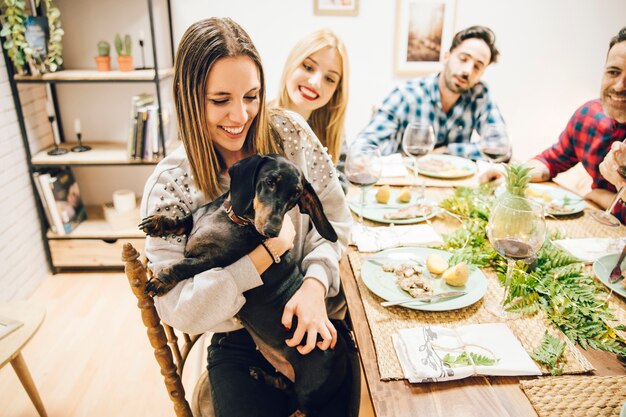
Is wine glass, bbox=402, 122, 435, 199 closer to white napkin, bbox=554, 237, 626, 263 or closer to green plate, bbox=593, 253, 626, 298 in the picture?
white napkin, bbox=554, 237, 626, 263

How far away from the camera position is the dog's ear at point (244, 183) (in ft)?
3.18

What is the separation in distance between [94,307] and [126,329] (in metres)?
0.33

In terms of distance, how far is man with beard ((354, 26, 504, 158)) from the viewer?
108 inches

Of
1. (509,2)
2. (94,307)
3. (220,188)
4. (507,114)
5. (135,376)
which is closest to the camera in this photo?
(220,188)

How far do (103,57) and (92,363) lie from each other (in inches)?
73.0

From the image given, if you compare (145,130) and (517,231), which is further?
(145,130)

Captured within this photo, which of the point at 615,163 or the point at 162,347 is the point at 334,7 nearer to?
the point at 615,163

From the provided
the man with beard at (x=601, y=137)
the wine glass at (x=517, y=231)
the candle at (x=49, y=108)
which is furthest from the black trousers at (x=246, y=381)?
the candle at (x=49, y=108)

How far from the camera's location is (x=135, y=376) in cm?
215

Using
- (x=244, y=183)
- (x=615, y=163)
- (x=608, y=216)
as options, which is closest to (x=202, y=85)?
(x=244, y=183)

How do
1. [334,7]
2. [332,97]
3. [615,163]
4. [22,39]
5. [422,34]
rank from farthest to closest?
[422,34] → [334,7] → [22,39] → [332,97] → [615,163]

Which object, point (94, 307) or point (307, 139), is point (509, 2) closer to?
point (307, 139)

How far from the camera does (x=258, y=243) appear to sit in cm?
108

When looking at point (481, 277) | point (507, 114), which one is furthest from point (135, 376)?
point (507, 114)
